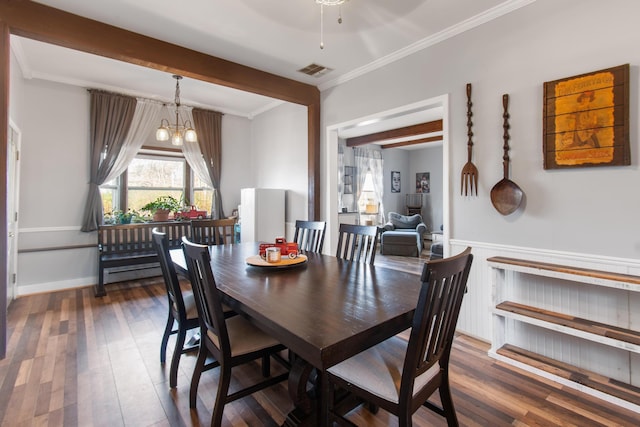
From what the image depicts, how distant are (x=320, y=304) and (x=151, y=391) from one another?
142 cm

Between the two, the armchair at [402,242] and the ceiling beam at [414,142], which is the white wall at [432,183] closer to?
the ceiling beam at [414,142]

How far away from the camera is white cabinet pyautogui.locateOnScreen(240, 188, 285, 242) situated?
4.60 m


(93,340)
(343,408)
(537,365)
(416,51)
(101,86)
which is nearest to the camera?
(343,408)

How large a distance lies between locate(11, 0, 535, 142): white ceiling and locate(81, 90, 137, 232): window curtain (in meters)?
0.44

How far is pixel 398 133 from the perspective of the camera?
6.63 m

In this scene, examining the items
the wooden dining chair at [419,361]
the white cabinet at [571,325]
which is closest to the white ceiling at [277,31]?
the white cabinet at [571,325]

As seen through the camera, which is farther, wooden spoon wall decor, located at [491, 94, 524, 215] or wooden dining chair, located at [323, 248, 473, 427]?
wooden spoon wall decor, located at [491, 94, 524, 215]

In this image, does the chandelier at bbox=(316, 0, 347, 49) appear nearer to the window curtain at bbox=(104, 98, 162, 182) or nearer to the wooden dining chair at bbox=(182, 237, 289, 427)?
the wooden dining chair at bbox=(182, 237, 289, 427)

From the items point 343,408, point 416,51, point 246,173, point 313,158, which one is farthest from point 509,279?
point 246,173

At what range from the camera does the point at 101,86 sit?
433cm

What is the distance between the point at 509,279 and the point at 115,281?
494 centimetres

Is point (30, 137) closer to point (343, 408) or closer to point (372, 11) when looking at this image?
point (372, 11)

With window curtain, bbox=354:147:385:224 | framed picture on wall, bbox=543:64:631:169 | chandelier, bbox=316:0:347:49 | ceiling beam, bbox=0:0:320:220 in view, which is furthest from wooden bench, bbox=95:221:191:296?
framed picture on wall, bbox=543:64:631:169

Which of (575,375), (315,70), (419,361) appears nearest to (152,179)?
(315,70)
